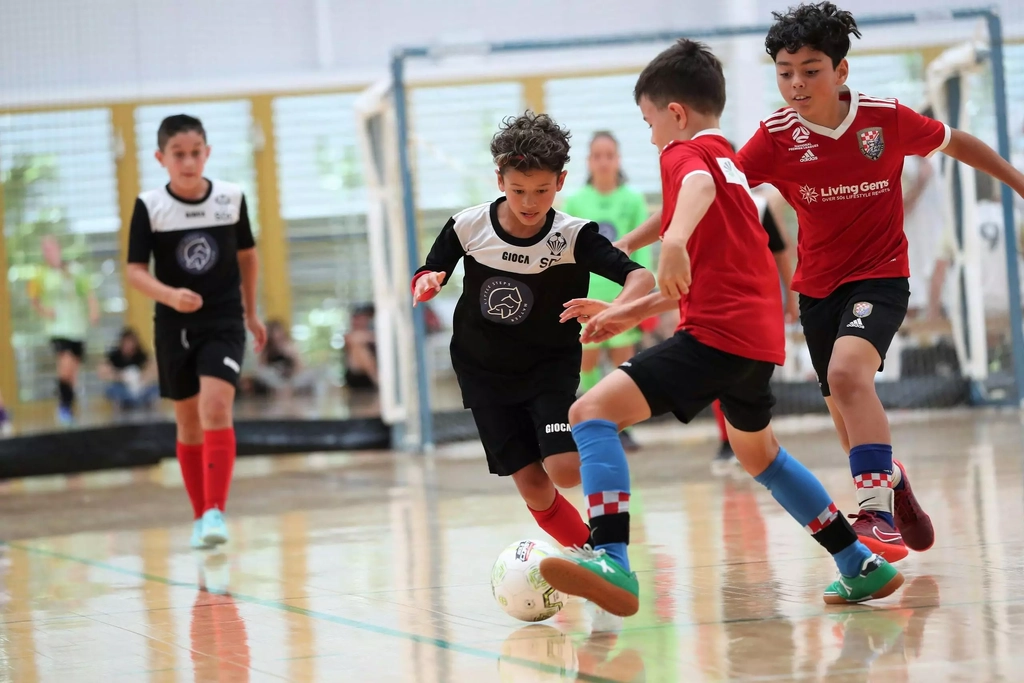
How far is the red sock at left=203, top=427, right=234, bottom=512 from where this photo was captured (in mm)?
5262

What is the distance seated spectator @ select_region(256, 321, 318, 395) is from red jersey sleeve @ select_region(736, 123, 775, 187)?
12.5 m

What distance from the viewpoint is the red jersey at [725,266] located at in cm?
316

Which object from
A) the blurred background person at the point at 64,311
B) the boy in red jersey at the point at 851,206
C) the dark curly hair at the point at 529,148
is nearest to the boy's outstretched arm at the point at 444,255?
the dark curly hair at the point at 529,148

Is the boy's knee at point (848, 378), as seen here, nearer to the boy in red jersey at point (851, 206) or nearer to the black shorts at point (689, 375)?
the boy in red jersey at point (851, 206)

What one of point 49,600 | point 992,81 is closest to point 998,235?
point 992,81

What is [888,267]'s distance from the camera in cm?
369

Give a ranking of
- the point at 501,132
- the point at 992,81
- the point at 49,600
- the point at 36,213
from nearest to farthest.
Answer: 1. the point at 501,132
2. the point at 49,600
3. the point at 992,81
4. the point at 36,213

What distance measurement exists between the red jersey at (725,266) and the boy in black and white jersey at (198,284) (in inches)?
102

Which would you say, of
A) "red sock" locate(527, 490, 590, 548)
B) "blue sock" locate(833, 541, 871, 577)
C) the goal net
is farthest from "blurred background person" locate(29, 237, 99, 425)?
"blue sock" locate(833, 541, 871, 577)

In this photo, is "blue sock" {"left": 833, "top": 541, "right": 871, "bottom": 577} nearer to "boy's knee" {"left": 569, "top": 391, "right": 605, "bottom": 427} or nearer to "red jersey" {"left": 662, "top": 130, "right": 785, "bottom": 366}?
"red jersey" {"left": 662, "top": 130, "right": 785, "bottom": 366}

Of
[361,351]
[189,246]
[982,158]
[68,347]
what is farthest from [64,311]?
[982,158]

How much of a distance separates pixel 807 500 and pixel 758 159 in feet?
3.44

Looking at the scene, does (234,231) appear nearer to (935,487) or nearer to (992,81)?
(935,487)

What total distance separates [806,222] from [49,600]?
8.70ft
